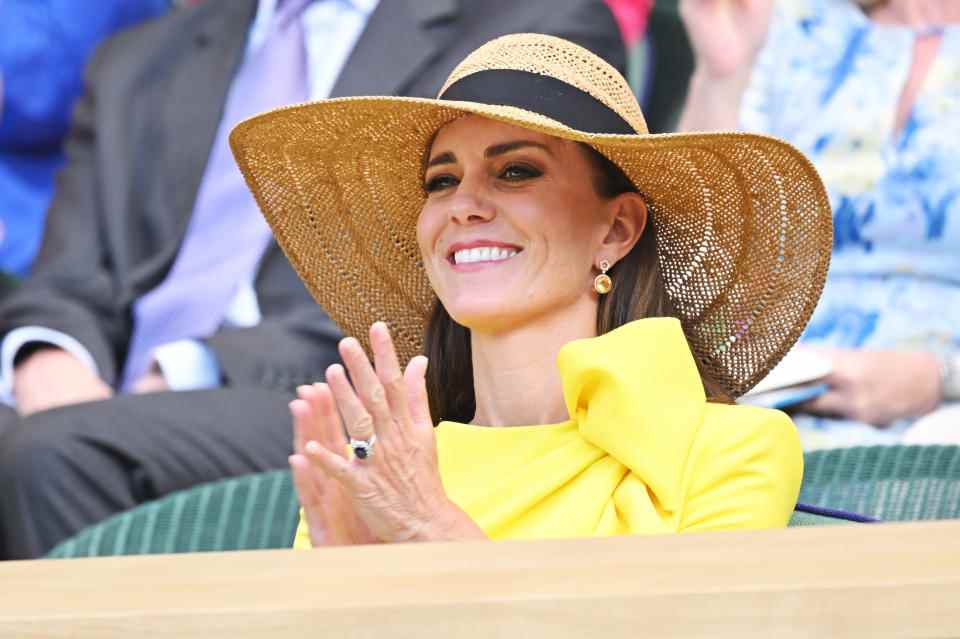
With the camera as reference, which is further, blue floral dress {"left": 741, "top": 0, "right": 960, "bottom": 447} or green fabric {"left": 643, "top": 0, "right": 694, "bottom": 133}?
green fabric {"left": 643, "top": 0, "right": 694, "bottom": 133}

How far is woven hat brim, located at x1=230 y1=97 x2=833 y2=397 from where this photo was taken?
211cm

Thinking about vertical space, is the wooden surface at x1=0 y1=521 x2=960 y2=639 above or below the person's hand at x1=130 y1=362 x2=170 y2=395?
above

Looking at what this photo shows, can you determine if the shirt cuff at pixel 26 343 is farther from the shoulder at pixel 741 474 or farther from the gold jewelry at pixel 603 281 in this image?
the shoulder at pixel 741 474

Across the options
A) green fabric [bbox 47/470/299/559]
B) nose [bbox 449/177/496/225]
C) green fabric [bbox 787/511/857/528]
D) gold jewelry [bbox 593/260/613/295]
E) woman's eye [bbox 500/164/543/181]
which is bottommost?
green fabric [bbox 47/470/299/559]

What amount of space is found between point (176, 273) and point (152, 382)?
36 centimetres

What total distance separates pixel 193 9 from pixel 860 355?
2.01m

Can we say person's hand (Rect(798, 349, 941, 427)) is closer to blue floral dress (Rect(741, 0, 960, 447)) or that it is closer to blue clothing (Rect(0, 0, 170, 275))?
blue floral dress (Rect(741, 0, 960, 447))

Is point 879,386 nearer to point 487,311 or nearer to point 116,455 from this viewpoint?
point 487,311

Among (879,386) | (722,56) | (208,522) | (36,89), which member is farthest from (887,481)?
(36,89)

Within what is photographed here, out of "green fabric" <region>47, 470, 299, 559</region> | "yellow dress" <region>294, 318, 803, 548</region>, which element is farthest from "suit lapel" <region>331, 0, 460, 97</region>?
"yellow dress" <region>294, 318, 803, 548</region>

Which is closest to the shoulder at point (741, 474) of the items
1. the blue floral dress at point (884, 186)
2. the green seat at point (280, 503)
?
the green seat at point (280, 503)

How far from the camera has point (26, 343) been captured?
3639 millimetres

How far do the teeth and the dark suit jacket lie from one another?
132 centimetres

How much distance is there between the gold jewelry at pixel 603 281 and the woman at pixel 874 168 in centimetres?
101
